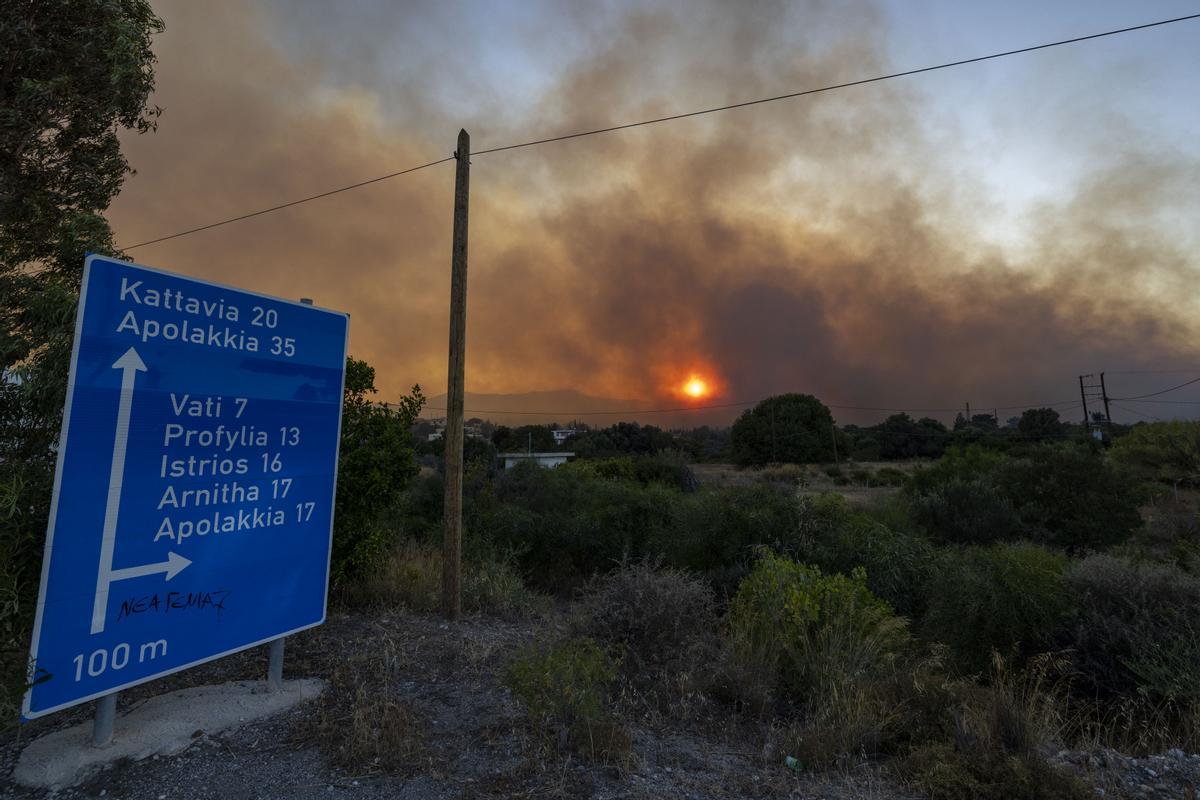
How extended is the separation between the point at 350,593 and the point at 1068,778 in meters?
7.10

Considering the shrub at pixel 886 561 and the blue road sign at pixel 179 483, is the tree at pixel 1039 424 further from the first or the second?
the blue road sign at pixel 179 483

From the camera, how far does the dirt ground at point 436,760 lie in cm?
341

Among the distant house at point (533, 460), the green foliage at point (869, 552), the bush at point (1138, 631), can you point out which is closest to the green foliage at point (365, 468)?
the green foliage at point (869, 552)

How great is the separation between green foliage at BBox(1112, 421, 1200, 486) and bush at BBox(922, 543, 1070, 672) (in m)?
29.7

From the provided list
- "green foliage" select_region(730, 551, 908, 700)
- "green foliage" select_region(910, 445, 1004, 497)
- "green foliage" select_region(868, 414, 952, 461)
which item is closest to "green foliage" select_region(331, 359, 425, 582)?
"green foliage" select_region(730, 551, 908, 700)

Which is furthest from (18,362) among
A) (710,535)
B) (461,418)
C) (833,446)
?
(833,446)

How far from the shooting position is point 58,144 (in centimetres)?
882

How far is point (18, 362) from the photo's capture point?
5719 millimetres

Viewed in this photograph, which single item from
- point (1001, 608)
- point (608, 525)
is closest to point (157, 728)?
point (1001, 608)

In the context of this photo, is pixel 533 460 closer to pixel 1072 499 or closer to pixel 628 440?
pixel 1072 499

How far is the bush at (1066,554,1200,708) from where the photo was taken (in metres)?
5.46

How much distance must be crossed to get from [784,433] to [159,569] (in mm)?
65519

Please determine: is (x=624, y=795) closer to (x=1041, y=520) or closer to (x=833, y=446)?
(x=1041, y=520)

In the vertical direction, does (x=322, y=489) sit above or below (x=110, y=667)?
above
